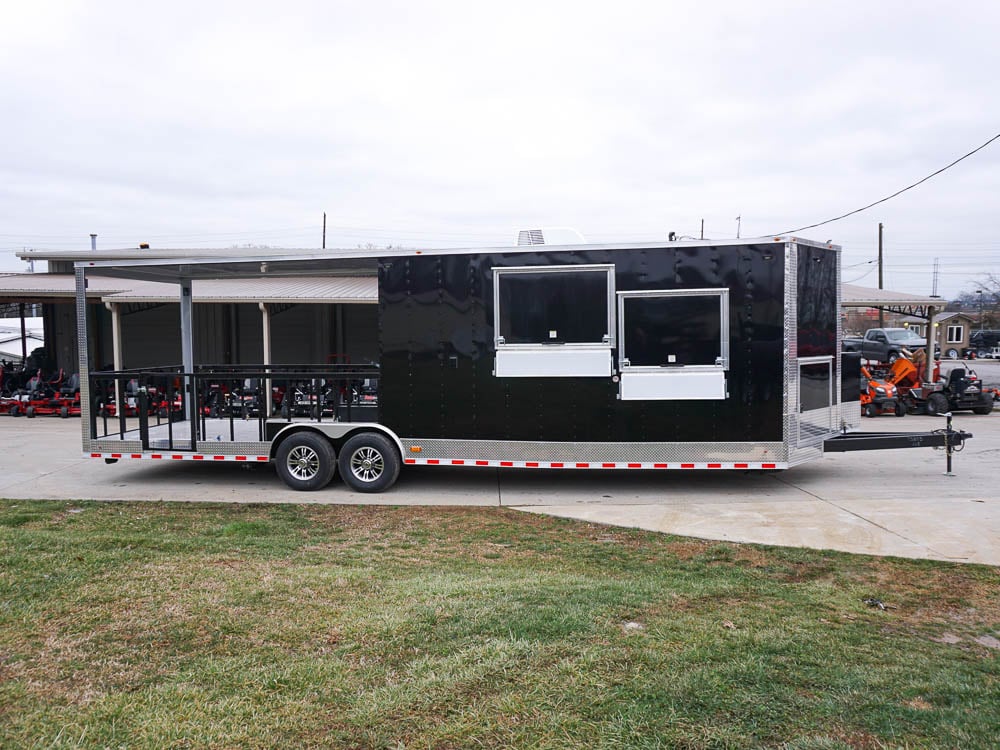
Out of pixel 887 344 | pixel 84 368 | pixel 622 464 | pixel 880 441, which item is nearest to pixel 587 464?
pixel 622 464

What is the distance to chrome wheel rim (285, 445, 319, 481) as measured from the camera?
9.91 meters

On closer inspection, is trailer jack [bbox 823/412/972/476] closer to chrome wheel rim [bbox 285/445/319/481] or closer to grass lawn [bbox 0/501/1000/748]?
grass lawn [bbox 0/501/1000/748]

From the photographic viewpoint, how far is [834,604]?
5227 millimetres

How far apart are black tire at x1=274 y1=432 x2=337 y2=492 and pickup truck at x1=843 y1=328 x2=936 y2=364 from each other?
22.3m

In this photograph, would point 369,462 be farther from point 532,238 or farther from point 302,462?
point 532,238

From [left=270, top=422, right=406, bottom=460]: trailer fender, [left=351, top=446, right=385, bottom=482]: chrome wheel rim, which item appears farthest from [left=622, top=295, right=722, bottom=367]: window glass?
[left=351, top=446, right=385, bottom=482]: chrome wheel rim

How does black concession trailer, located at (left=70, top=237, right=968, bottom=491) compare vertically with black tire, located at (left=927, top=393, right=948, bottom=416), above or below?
above

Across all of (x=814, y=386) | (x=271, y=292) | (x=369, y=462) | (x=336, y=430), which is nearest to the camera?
(x=814, y=386)

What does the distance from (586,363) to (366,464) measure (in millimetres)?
3043

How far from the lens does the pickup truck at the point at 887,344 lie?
28.0 metres

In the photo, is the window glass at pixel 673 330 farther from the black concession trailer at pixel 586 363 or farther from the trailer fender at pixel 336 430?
the trailer fender at pixel 336 430

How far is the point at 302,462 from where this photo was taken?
993 cm

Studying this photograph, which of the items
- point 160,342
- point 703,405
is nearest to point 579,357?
point 703,405

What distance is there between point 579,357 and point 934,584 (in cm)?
448
